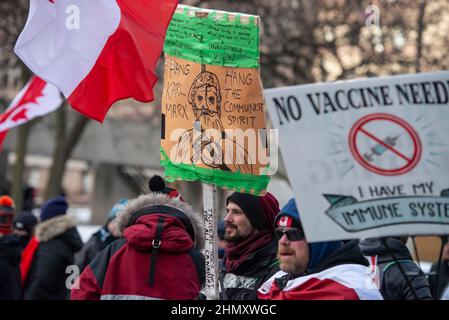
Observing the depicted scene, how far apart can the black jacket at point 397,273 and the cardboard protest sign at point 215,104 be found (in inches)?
39.7

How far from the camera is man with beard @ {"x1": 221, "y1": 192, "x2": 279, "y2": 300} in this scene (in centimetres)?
634

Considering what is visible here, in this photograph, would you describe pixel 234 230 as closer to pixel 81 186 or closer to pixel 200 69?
pixel 200 69

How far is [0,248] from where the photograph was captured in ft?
28.1

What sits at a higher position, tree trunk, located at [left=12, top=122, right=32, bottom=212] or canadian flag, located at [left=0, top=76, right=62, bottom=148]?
tree trunk, located at [left=12, top=122, right=32, bottom=212]

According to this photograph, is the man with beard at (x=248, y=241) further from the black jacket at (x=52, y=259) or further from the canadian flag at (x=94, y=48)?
the black jacket at (x=52, y=259)

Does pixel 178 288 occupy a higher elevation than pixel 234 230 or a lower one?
lower

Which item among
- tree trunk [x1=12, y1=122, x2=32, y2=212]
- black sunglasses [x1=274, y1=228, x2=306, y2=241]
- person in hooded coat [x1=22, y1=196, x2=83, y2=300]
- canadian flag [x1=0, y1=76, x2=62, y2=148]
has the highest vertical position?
tree trunk [x1=12, y1=122, x2=32, y2=212]

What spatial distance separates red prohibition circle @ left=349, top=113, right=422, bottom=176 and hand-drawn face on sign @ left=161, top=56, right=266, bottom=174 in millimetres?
1680

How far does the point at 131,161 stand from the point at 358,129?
85.9 ft

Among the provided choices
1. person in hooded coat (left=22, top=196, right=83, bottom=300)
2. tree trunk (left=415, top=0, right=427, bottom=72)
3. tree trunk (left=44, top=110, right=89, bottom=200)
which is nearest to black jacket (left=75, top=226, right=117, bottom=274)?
person in hooded coat (left=22, top=196, right=83, bottom=300)

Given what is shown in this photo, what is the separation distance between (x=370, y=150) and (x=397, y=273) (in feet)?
8.09

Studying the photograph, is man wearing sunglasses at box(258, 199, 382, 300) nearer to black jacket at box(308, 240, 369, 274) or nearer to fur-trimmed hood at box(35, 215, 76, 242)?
black jacket at box(308, 240, 369, 274)
